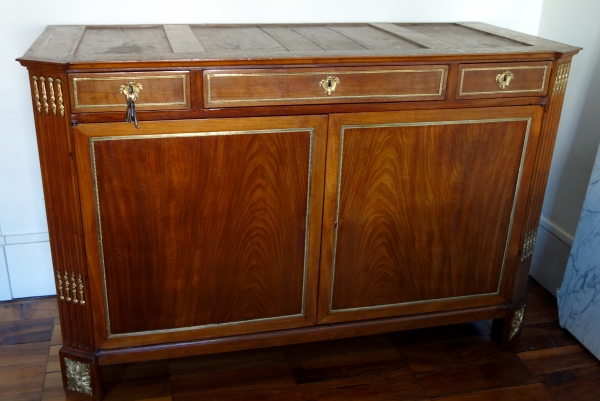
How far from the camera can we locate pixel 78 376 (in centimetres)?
175

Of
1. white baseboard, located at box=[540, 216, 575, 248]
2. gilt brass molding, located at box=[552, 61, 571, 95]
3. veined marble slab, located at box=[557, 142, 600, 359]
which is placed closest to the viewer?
gilt brass molding, located at box=[552, 61, 571, 95]

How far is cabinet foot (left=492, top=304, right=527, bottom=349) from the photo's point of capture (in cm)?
203

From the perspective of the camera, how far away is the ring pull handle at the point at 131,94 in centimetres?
145

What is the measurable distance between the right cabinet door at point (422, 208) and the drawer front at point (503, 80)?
49mm

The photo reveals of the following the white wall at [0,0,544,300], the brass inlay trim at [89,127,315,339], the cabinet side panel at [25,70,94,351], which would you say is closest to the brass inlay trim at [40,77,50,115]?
the cabinet side panel at [25,70,94,351]

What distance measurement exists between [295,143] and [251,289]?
45cm

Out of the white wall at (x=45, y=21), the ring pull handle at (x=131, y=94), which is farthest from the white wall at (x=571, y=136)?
the ring pull handle at (x=131, y=94)

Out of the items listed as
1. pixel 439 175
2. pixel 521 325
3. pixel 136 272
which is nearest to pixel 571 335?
pixel 521 325

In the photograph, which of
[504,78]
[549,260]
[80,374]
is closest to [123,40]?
[80,374]

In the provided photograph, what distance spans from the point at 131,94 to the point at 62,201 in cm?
33

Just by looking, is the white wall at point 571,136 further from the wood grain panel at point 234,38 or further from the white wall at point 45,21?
the wood grain panel at point 234,38

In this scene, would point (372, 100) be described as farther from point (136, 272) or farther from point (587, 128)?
point (587, 128)

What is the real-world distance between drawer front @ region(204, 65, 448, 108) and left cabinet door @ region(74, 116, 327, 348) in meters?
0.06

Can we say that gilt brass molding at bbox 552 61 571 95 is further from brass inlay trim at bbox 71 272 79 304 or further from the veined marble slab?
brass inlay trim at bbox 71 272 79 304
